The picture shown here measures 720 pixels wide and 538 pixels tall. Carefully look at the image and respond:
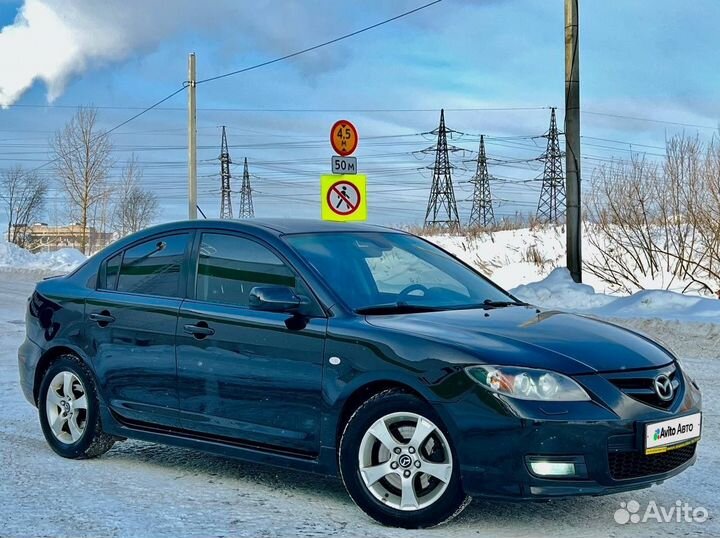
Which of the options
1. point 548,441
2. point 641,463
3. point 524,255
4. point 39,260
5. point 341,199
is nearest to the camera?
point 548,441

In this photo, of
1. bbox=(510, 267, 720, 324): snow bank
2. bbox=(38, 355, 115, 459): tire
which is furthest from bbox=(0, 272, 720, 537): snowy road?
bbox=(510, 267, 720, 324): snow bank

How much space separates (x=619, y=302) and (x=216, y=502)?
9.77 metres

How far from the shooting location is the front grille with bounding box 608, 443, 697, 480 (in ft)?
14.1

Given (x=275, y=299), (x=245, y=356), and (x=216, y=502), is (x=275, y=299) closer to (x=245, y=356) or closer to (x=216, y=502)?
(x=245, y=356)

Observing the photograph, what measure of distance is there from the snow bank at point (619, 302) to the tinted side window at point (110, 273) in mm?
7969

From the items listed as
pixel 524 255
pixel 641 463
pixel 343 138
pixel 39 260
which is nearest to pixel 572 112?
pixel 343 138

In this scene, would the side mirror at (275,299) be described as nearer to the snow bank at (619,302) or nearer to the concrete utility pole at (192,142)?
the snow bank at (619,302)

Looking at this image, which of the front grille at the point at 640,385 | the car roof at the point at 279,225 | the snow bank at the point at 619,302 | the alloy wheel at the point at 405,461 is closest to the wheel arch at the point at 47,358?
the car roof at the point at 279,225

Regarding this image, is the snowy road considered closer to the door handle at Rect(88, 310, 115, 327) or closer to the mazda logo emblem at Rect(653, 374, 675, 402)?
the mazda logo emblem at Rect(653, 374, 675, 402)

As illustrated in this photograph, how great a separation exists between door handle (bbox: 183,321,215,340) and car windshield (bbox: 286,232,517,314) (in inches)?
26.4

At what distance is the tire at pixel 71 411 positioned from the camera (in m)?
6.06

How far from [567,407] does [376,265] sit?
1683 mm

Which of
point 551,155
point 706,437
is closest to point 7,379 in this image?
point 706,437

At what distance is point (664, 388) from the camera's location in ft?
14.9
